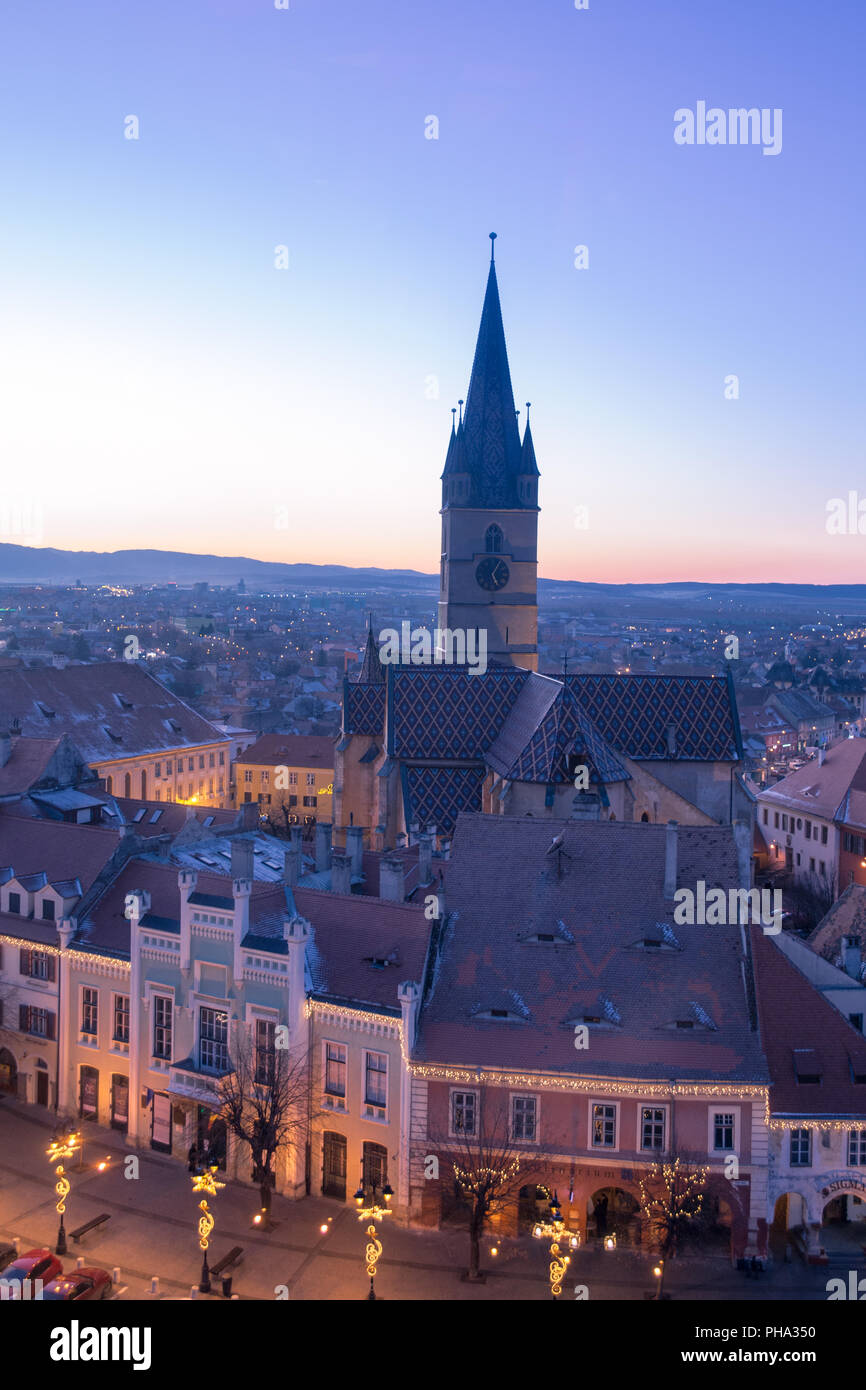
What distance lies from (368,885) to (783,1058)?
17068 mm

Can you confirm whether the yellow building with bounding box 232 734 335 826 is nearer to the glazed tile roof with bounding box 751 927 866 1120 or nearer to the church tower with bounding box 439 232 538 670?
the church tower with bounding box 439 232 538 670

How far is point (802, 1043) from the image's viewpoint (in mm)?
35500

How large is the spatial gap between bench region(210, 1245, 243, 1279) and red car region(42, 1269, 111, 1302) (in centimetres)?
279

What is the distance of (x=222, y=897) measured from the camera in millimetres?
38250

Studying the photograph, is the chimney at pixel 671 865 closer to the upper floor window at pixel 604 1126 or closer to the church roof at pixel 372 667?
the upper floor window at pixel 604 1126

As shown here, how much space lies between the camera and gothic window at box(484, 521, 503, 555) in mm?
76875

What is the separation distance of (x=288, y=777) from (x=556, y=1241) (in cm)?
7812

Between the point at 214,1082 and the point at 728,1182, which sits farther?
the point at 214,1082

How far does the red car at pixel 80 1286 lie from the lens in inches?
1109

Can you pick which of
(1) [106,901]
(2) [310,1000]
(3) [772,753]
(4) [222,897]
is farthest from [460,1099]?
(3) [772,753]

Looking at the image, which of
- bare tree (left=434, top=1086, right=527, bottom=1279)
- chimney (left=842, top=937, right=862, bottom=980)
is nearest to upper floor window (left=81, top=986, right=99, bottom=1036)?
bare tree (left=434, top=1086, right=527, bottom=1279)

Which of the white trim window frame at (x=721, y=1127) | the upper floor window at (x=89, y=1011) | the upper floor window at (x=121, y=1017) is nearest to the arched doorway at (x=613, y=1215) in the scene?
the white trim window frame at (x=721, y=1127)

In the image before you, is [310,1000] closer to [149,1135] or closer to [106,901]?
[149,1135]
